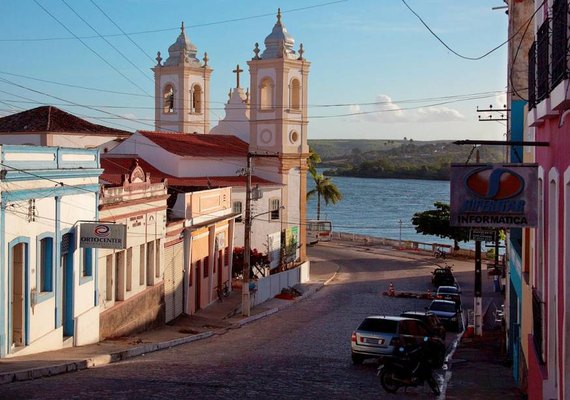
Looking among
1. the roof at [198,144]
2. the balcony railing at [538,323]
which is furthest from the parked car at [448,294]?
the balcony railing at [538,323]

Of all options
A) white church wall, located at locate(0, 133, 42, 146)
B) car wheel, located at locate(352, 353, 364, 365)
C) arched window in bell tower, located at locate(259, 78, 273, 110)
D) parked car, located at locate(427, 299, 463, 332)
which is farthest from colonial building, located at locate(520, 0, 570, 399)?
arched window in bell tower, located at locate(259, 78, 273, 110)

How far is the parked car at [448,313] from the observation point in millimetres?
32562

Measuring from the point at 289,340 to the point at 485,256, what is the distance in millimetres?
48085

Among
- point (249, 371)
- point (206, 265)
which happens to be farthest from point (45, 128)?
point (249, 371)

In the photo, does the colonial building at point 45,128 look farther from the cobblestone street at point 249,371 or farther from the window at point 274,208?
the cobblestone street at point 249,371

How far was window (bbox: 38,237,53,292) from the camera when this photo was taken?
20.0 metres

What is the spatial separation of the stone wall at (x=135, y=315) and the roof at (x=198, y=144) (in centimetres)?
2460

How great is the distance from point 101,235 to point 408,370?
9.08 meters

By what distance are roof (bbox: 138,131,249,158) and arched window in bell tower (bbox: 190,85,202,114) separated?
5470 mm

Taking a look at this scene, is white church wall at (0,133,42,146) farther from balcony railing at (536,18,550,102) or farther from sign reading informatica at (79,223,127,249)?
balcony railing at (536,18,550,102)

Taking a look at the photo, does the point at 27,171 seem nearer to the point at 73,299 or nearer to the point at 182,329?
the point at 73,299

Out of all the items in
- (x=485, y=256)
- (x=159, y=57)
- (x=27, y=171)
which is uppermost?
(x=159, y=57)

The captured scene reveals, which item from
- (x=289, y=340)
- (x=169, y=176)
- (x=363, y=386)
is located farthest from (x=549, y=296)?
(x=169, y=176)

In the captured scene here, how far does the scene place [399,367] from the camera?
51.3 ft
